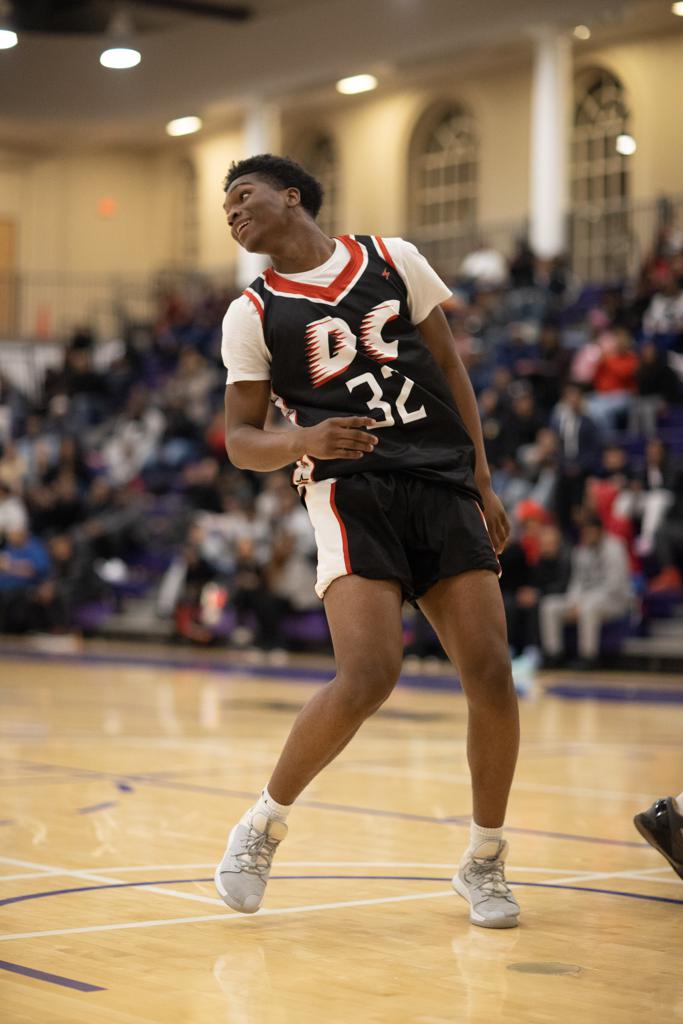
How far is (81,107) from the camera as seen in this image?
28094 mm

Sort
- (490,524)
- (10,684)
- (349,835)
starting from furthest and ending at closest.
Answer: (10,684), (349,835), (490,524)

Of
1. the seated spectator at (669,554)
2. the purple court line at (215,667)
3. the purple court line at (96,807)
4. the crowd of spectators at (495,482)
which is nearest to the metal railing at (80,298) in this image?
the crowd of spectators at (495,482)

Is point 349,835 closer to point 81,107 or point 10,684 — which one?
point 10,684

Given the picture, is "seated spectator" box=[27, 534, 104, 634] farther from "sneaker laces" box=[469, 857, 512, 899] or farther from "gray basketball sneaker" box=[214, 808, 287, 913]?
"sneaker laces" box=[469, 857, 512, 899]

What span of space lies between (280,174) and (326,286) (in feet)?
1.15

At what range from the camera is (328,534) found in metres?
4.02

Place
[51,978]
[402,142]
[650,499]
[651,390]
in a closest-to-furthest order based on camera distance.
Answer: [51,978]
[650,499]
[651,390]
[402,142]

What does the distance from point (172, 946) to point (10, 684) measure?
892cm

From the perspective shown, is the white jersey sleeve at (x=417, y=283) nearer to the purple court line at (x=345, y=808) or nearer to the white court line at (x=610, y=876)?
the white court line at (x=610, y=876)

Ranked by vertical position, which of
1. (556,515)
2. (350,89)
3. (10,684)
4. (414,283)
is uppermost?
(350,89)

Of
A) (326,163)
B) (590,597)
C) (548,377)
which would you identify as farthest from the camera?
(326,163)

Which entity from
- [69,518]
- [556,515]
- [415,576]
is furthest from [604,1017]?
[69,518]

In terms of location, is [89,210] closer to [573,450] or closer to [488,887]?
[573,450]

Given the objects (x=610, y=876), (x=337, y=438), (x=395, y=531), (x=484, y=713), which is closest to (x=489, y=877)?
(x=484, y=713)
